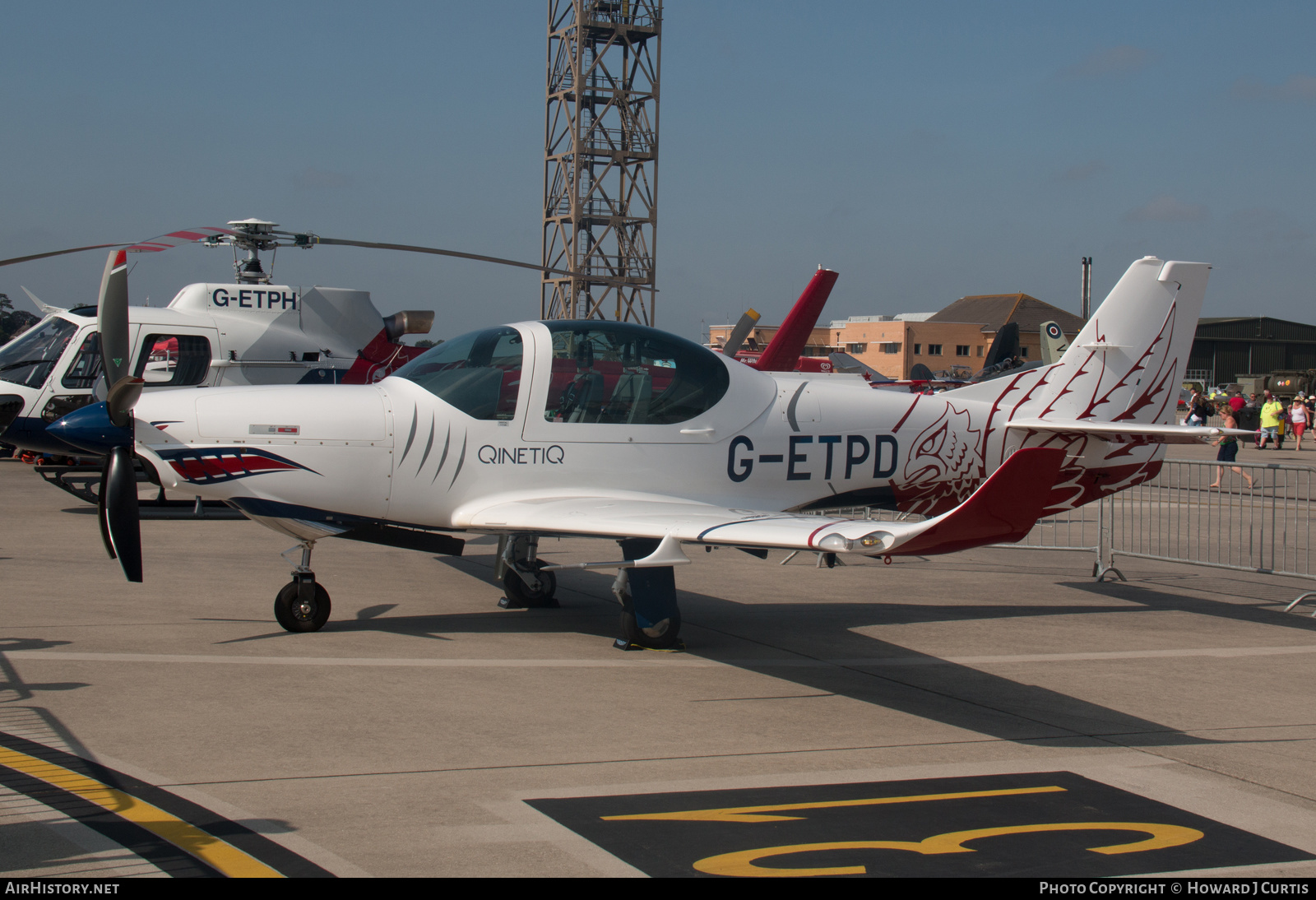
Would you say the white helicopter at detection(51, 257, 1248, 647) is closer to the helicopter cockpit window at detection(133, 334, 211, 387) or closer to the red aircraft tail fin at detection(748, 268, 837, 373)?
the red aircraft tail fin at detection(748, 268, 837, 373)

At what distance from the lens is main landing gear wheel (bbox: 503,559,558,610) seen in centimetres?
906

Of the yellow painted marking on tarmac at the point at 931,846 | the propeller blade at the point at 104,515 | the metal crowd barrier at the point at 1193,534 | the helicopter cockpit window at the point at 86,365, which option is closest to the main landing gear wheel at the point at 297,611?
the propeller blade at the point at 104,515

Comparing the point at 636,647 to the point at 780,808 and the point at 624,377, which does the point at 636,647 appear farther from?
the point at 780,808

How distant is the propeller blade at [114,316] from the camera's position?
7066 millimetres

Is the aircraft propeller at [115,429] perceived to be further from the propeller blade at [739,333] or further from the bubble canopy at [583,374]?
the propeller blade at [739,333]

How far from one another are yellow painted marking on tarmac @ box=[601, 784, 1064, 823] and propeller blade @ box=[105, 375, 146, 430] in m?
4.40

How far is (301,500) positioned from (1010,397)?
19.0ft

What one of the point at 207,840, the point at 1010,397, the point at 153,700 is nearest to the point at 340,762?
the point at 207,840

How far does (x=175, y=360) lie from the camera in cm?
1465

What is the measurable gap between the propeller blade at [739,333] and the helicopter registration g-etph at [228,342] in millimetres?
6206

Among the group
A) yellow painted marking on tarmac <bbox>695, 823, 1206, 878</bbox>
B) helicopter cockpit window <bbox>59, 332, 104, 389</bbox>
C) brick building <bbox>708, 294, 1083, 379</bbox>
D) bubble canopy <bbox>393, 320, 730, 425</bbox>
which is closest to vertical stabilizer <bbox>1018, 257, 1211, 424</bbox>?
bubble canopy <bbox>393, 320, 730, 425</bbox>

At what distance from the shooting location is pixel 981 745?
566 centimetres

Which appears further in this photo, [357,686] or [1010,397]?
[1010,397]
